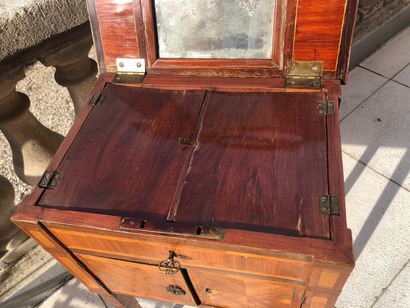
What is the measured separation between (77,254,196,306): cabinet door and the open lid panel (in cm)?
83

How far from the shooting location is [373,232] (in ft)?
8.48

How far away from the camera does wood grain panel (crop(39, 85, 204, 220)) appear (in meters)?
1.26

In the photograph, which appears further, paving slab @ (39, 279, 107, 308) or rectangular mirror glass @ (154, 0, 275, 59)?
paving slab @ (39, 279, 107, 308)

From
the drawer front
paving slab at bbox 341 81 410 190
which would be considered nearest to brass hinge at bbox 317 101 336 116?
the drawer front

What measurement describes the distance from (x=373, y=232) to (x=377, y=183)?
1.43 ft

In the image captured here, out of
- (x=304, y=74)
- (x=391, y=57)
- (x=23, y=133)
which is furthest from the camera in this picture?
(x=391, y=57)

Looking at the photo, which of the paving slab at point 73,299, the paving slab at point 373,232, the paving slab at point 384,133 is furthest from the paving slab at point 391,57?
the paving slab at point 73,299

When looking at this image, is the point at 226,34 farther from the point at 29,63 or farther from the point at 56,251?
the point at 56,251

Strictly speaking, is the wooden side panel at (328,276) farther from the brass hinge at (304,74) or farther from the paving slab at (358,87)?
the paving slab at (358,87)

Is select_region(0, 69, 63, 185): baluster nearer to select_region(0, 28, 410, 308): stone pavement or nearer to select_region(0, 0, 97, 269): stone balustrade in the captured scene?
select_region(0, 0, 97, 269): stone balustrade

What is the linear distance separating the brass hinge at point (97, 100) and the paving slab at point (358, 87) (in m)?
2.38

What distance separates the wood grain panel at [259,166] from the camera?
3.79 ft

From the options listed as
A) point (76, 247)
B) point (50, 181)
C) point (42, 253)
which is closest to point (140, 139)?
point (50, 181)

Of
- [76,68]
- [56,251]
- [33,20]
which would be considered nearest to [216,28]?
[33,20]
